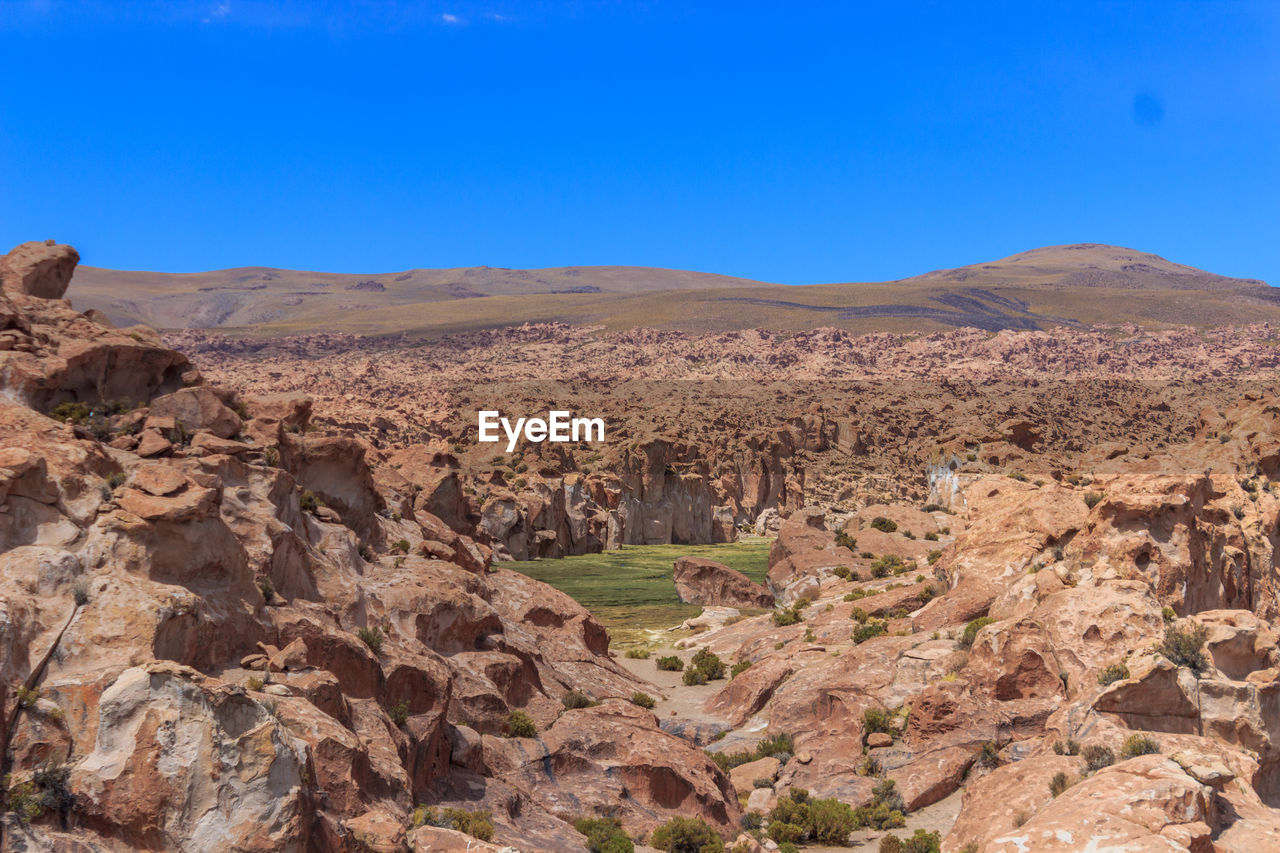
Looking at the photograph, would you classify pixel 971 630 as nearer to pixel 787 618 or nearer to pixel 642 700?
pixel 642 700

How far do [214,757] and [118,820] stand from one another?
47.7 inches

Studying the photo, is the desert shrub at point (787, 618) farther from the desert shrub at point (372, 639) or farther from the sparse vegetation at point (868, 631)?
the desert shrub at point (372, 639)

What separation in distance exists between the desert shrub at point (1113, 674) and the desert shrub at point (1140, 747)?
224 centimetres

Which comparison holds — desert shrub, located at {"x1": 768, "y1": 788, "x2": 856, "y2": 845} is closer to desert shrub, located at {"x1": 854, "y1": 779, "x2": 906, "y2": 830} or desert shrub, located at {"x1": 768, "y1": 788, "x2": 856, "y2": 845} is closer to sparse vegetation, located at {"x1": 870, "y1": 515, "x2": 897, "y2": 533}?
desert shrub, located at {"x1": 854, "y1": 779, "x2": 906, "y2": 830}

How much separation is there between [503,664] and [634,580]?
45.3 metres

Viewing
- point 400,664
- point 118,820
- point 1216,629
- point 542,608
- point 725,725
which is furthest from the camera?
point 542,608

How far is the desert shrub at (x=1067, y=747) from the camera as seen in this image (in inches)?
762

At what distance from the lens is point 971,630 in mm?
27906

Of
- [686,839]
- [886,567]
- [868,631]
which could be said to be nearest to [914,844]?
[686,839]

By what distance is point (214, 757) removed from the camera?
12906 mm

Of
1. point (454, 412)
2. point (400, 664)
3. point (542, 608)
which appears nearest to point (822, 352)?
point (454, 412)

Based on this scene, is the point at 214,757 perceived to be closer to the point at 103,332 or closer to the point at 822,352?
the point at 103,332

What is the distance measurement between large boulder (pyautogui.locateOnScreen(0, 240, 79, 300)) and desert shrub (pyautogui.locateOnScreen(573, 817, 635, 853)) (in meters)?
16.9

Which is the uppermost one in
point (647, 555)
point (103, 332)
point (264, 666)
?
point (103, 332)
